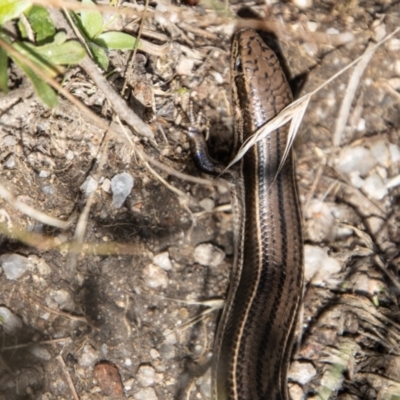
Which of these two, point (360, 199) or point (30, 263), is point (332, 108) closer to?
point (360, 199)

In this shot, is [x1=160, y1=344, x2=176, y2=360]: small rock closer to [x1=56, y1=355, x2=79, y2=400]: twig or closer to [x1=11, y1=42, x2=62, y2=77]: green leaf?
[x1=56, y1=355, x2=79, y2=400]: twig

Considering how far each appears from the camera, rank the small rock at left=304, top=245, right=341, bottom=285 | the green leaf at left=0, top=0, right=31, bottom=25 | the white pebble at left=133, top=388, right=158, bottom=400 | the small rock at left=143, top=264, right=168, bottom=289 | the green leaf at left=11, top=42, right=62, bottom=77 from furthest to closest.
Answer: the small rock at left=304, top=245, right=341, bottom=285 < the small rock at left=143, top=264, right=168, bottom=289 < the white pebble at left=133, top=388, right=158, bottom=400 < the green leaf at left=11, top=42, right=62, bottom=77 < the green leaf at left=0, top=0, right=31, bottom=25

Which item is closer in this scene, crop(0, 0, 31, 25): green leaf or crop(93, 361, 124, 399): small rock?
crop(0, 0, 31, 25): green leaf

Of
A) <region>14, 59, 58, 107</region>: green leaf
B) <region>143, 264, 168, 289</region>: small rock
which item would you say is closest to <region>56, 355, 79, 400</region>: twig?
<region>143, 264, 168, 289</region>: small rock

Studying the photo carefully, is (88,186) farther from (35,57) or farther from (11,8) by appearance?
(11,8)

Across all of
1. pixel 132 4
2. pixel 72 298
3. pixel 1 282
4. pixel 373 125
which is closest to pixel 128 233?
pixel 72 298

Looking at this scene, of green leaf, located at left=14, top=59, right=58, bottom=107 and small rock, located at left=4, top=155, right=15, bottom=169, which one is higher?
green leaf, located at left=14, top=59, right=58, bottom=107
